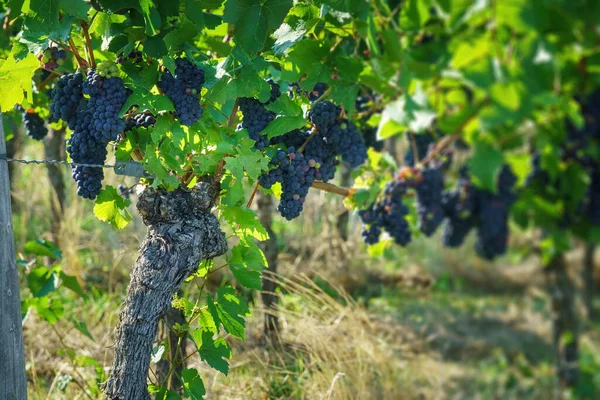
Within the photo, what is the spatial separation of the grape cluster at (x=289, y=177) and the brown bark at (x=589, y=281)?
365 cm

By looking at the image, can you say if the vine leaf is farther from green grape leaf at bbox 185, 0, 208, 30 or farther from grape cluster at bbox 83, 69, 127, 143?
grape cluster at bbox 83, 69, 127, 143

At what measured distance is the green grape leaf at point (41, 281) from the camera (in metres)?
2.58

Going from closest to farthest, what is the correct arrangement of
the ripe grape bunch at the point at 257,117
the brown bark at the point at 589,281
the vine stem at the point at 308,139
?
1. the ripe grape bunch at the point at 257,117
2. the vine stem at the point at 308,139
3. the brown bark at the point at 589,281

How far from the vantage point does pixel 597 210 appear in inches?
140

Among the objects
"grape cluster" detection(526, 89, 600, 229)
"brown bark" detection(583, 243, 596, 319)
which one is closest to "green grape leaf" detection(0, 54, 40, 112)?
"grape cluster" detection(526, 89, 600, 229)

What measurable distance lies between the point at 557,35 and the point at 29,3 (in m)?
1.39

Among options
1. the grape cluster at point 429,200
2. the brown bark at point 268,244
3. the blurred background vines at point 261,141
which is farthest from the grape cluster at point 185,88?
the grape cluster at point 429,200

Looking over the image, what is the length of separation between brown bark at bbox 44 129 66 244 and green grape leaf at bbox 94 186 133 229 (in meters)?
1.47

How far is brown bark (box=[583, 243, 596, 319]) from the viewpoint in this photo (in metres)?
5.04

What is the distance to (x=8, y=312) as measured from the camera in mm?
1945

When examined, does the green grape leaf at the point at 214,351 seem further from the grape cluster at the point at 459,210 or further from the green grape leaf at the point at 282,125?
the grape cluster at the point at 459,210

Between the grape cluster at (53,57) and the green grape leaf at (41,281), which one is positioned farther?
the green grape leaf at (41,281)

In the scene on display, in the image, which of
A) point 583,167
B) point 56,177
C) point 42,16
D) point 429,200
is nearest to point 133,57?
point 42,16

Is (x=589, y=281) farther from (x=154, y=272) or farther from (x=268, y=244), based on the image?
(x=154, y=272)
